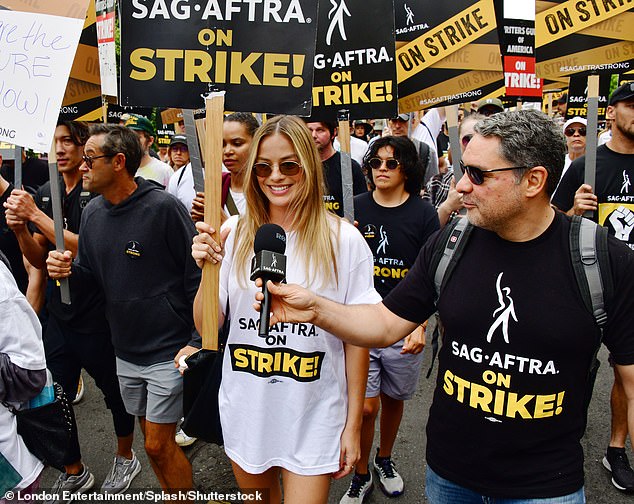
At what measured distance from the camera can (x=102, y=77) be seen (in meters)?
3.19

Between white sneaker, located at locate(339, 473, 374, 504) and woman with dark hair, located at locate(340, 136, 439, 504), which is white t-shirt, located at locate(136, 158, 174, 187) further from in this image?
white sneaker, located at locate(339, 473, 374, 504)

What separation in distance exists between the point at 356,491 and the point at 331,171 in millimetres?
2488

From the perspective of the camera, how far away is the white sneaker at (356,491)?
348 cm

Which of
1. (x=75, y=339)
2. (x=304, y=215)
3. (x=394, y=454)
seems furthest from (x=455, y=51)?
(x=75, y=339)

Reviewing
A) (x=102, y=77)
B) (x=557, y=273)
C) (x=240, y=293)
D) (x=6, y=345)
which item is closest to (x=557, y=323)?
(x=557, y=273)

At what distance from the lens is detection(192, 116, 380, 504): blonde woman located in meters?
2.28

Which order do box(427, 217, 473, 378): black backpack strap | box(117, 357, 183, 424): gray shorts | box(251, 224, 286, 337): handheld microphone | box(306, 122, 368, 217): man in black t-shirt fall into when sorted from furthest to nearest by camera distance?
box(306, 122, 368, 217): man in black t-shirt
box(117, 357, 183, 424): gray shorts
box(427, 217, 473, 378): black backpack strap
box(251, 224, 286, 337): handheld microphone

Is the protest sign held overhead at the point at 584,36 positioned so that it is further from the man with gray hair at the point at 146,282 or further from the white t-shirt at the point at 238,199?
the man with gray hair at the point at 146,282

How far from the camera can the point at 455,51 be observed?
3.82 metres

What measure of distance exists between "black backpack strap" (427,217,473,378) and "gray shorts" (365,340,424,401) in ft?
4.57

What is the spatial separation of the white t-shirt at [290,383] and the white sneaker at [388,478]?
1481 millimetres

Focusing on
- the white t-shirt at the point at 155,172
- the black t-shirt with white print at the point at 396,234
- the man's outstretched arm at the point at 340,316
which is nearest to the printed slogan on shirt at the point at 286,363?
the man's outstretched arm at the point at 340,316

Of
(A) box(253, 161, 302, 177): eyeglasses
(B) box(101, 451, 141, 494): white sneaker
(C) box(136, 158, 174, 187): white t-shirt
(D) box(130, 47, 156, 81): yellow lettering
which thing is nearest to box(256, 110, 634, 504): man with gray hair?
(A) box(253, 161, 302, 177): eyeglasses

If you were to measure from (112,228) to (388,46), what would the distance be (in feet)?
6.51
